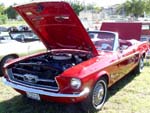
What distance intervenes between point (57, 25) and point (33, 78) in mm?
1281

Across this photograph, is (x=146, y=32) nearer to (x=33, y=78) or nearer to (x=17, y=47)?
(x=17, y=47)

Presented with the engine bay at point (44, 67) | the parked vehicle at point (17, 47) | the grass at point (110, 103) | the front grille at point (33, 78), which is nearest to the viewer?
the front grille at point (33, 78)

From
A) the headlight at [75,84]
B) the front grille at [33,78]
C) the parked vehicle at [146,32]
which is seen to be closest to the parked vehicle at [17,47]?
the front grille at [33,78]

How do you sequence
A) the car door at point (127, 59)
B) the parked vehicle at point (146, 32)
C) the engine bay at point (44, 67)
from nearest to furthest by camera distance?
the engine bay at point (44, 67) < the car door at point (127, 59) < the parked vehicle at point (146, 32)

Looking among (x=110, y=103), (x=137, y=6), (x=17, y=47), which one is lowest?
(x=137, y=6)

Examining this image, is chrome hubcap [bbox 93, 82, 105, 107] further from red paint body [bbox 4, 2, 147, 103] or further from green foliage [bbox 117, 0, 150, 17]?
green foliage [bbox 117, 0, 150, 17]

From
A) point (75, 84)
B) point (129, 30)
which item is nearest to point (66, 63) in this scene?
point (75, 84)

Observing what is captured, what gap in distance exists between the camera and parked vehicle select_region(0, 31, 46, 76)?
767 cm

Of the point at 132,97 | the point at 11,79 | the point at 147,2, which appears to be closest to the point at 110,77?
the point at 132,97

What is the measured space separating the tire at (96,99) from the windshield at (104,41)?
41.3 inches

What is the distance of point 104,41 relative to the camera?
6172mm

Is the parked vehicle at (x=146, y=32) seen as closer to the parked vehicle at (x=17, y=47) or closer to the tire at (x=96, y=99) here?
the parked vehicle at (x=17, y=47)

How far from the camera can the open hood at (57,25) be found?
198 inches

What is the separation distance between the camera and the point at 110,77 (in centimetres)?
541
